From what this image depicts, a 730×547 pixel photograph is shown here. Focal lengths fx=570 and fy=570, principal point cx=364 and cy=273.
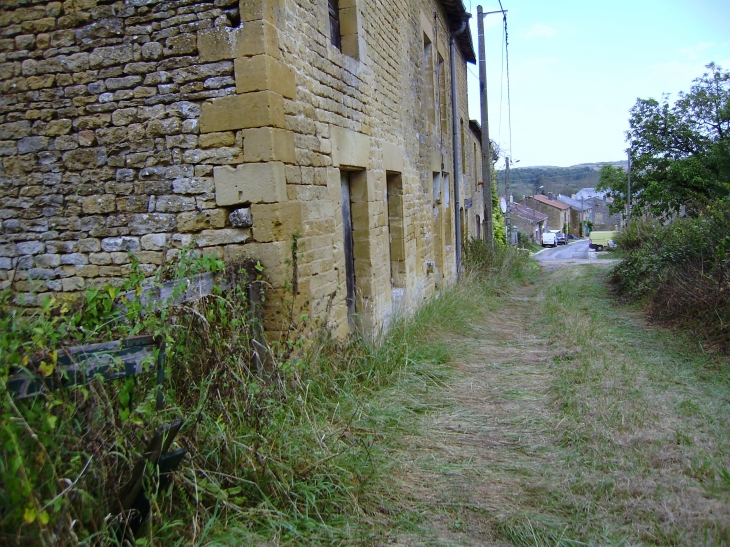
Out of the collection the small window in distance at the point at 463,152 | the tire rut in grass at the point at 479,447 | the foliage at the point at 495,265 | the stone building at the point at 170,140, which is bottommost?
the tire rut in grass at the point at 479,447

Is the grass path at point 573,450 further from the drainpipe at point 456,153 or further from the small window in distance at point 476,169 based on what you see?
the small window in distance at point 476,169

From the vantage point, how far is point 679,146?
26703 millimetres

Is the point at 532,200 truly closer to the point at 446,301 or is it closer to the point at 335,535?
the point at 446,301

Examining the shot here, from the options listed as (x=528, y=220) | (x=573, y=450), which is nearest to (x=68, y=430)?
(x=573, y=450)

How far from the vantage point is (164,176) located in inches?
168

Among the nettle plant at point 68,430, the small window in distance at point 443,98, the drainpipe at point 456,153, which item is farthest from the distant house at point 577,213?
the nettle plant at point 68,430

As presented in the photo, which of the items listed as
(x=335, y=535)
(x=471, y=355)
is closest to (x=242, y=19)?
→ (x=335, y=535)

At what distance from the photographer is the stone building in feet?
13.4

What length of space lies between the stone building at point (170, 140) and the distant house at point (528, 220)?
5125 centimetres

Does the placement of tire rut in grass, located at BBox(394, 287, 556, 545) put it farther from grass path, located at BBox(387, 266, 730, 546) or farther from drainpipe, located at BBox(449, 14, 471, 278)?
drainpipe, located at BBox(449, 14, 471, 278)

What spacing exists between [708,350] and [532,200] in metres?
61.9

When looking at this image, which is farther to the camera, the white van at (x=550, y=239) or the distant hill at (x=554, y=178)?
the distant hill at (x=554, y=178)

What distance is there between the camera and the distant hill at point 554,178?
302 ft

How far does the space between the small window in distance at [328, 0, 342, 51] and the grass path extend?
11.6 feet
